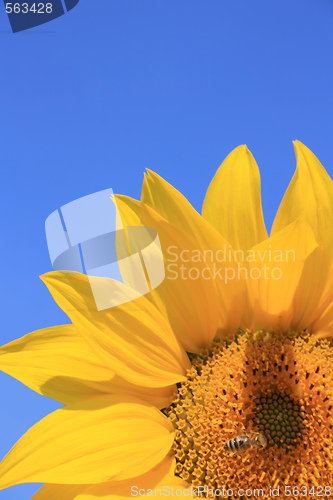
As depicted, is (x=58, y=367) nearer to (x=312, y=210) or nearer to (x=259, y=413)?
(x=259, y=413)

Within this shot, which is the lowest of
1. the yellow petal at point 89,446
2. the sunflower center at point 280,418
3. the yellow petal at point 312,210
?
the sunflower center at point 280,418

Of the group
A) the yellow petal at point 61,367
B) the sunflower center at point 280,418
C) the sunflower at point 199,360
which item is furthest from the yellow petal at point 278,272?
the yellow petal at point 61,367

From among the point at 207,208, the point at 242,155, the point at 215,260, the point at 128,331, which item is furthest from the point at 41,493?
the point at 242,155

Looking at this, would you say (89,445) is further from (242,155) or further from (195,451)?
(242,155)

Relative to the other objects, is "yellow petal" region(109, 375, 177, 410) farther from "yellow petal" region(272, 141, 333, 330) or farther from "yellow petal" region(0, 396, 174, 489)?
"yellow petal" region(272, 141, 333, 330)

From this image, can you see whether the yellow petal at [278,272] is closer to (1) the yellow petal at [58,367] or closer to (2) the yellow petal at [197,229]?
(2) the yellow petal at [197,229]

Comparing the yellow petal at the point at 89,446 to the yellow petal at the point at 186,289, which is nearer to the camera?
the yellow petal at the point at 89,446

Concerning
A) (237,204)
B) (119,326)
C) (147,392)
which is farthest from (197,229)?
(147,392)
